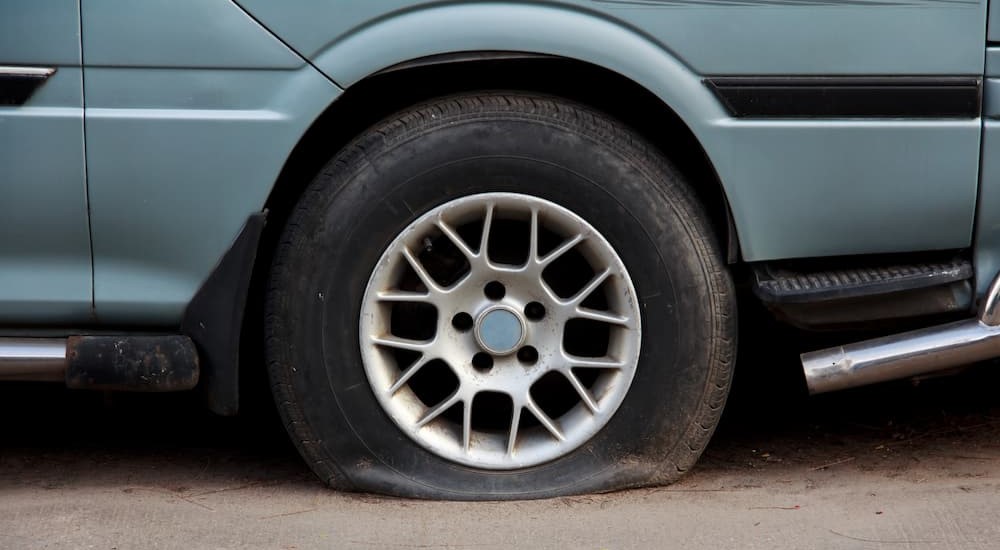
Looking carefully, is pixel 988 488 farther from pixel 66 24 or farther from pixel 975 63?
pixel 66 24

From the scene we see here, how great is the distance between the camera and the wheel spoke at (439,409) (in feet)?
9.45

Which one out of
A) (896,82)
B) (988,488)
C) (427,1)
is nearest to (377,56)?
(427,1)

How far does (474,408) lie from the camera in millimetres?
3234

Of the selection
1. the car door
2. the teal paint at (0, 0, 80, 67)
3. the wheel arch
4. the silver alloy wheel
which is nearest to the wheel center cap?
the silver alloy wheel

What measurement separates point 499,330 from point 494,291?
0.10 meters

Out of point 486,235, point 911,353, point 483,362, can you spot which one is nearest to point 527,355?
point 483,362

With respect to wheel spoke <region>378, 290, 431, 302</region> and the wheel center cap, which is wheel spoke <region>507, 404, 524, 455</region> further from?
wheel spoke <region>378, 290, 431, 302</region>

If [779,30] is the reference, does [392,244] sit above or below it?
below

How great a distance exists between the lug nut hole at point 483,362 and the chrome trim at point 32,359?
0.97 metres

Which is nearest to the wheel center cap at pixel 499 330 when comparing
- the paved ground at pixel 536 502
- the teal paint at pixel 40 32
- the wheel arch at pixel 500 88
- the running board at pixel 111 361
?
the paved ground at pixel 536 502

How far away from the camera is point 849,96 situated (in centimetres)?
272

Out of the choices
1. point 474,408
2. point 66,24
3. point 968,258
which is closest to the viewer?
point 66,24

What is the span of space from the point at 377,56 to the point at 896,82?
1183 millimetres

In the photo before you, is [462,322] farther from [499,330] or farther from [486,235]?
[486,235]
